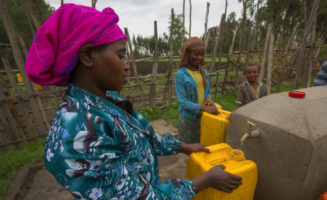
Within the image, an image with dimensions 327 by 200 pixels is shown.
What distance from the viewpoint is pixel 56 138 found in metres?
0.59

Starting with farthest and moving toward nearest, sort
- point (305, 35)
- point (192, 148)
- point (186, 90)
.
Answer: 1. point (305, 35)
2. point (186, 90)
3. point (192, 148)

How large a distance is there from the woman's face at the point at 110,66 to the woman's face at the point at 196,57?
4.49 feet

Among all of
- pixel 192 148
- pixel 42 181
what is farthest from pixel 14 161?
pixel 192 148

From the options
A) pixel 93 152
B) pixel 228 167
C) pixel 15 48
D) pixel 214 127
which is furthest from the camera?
pixel 15 48

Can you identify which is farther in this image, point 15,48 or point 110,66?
point 15,48

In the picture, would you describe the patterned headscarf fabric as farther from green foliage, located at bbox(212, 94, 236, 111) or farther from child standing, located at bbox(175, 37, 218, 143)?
green foliage, located at bbox(212, 94, 236, 111)

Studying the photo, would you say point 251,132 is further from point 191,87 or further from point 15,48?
point 15,48

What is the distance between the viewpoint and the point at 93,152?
57cm

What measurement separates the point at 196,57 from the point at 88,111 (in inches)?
63.5

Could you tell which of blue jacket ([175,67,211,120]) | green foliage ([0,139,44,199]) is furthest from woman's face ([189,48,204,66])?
green foliage ([0,139,44,199])

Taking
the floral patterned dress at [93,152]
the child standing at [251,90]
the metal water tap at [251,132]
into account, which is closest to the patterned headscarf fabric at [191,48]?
the child standing at [251,90]

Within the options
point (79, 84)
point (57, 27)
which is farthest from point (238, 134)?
point (57, 27)

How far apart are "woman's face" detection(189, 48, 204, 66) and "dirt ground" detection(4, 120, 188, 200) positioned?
1778 millimetres

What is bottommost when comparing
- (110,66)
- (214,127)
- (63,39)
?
(214,127)
